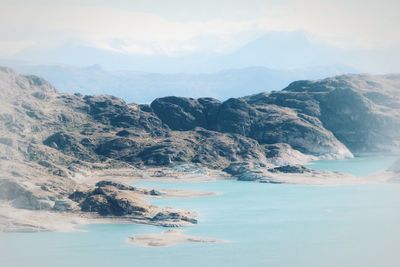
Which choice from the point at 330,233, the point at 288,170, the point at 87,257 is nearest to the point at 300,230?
the point at 330,233

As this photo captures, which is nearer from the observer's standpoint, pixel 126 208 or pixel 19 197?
pixel 126 208

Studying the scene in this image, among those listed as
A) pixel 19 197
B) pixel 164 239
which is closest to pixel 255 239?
pixel 164 239

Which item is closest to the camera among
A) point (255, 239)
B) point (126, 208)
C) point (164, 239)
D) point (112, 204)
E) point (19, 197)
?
point (164, 239)

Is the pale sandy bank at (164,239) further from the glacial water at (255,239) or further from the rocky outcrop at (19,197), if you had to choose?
the rocky outcrop at (19,197)

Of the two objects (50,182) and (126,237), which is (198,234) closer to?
(126,237)

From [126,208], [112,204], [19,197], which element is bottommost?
[126,208]

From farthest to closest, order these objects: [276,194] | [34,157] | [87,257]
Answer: [34,157], [276,194], [87,257]

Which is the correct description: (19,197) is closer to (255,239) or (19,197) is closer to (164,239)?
(164,239)

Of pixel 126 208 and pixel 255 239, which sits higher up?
pixel 126 208
